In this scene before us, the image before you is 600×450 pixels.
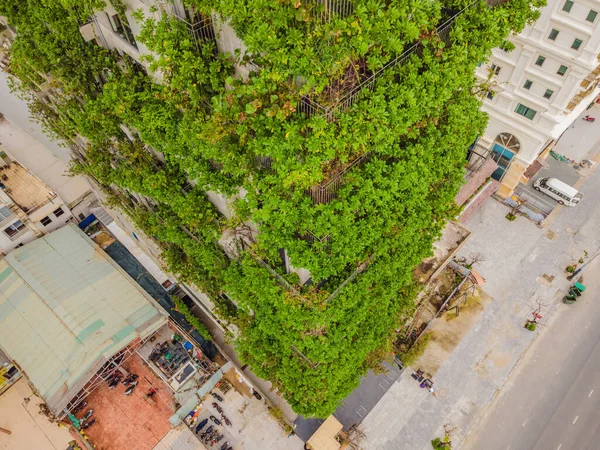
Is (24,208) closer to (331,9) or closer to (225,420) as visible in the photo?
(225,420)

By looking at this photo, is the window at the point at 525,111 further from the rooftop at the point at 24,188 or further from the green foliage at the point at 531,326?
the rooftop at the point at 24,188

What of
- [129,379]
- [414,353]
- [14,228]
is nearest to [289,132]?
[129,379]

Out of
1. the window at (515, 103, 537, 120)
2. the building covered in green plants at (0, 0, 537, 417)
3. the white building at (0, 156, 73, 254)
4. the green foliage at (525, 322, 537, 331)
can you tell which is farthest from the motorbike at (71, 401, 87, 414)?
the window at (515, 103, 537, 120)

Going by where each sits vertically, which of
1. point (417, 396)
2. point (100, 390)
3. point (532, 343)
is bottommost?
point (100, 390)

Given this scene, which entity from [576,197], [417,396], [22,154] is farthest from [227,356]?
[576,197]

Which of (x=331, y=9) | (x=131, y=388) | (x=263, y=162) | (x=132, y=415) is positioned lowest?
(x=132, y=415)

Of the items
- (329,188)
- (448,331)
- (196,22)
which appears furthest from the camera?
(448,331)

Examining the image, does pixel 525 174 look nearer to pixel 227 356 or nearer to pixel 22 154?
pixel 227 356
